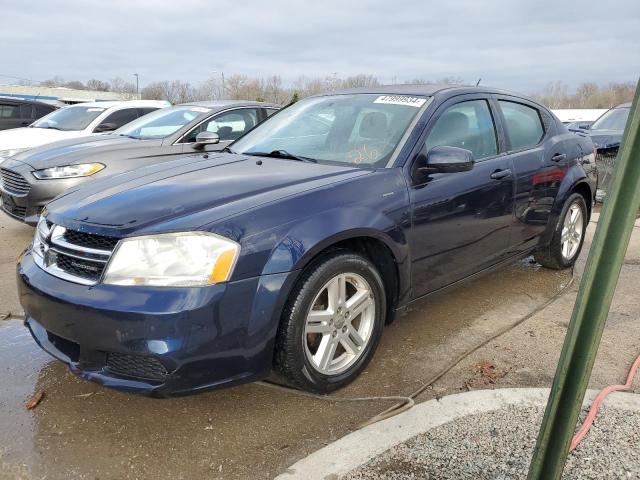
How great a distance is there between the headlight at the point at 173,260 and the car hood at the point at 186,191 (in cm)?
8

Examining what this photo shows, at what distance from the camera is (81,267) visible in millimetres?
2498

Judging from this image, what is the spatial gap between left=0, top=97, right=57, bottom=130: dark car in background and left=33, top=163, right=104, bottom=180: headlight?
8.37m

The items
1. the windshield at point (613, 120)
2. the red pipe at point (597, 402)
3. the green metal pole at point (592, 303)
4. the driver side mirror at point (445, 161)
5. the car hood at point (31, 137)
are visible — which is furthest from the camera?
the windshield at point (613, 120)

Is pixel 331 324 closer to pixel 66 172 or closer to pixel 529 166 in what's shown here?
pixel 529 166

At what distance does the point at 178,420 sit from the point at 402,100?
237 cm

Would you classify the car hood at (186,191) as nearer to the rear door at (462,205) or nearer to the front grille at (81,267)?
the front grille at (81,267)

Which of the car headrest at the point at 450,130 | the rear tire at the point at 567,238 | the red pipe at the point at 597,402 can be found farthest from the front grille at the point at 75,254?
the rear tire at the point at 567,238

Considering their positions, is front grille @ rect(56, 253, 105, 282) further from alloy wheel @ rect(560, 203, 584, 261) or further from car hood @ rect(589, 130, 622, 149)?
car hood @ rect(589, 130, 622, 149)

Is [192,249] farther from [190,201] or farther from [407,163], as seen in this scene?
[407,163]

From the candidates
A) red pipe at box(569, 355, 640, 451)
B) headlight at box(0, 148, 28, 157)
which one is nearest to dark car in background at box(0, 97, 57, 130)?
headlight at box(0, 148, 28, 157)

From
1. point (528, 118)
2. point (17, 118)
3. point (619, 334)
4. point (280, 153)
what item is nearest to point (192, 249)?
point (280, 153)

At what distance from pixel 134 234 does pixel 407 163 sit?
1583mm

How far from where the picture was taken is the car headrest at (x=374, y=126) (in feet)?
11.2

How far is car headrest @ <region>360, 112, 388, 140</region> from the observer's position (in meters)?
3.40
